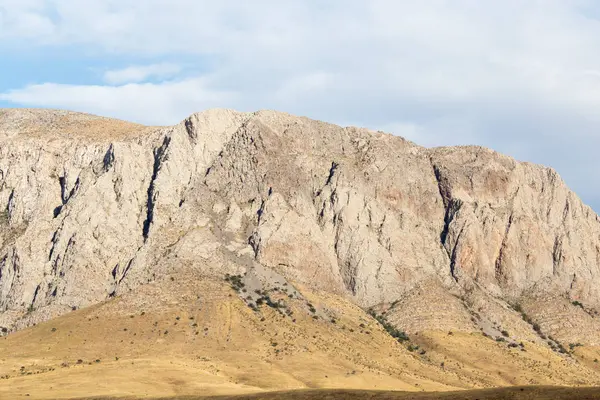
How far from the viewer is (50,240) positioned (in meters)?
151

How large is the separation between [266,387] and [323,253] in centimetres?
5089

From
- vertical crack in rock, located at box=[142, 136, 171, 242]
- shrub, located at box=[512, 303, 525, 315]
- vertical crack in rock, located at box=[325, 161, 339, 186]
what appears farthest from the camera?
vertical crack in rock, located at box=[325, 161, 339, 186]

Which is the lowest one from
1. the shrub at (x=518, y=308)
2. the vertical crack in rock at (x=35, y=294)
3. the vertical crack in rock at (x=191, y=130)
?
the vertical crack in rock at (x=35, y=294)

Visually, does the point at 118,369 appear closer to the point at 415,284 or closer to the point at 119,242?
the point at 119,242

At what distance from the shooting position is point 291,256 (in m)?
152

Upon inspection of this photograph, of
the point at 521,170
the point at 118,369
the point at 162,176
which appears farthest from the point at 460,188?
the point at 118,369

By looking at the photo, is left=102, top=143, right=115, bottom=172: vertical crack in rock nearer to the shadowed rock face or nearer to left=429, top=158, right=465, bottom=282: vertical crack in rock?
the shadowed rock face

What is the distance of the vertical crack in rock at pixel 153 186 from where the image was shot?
506 feet

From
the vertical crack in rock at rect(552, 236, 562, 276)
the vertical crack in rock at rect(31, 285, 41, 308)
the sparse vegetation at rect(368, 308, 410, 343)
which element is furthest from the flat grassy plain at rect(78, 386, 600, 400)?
the vertical crack in rock at rect(552, 236, 562, 276)

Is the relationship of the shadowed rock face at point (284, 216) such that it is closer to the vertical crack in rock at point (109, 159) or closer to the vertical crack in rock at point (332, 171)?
the vertical crack in rock at point (332, 171)

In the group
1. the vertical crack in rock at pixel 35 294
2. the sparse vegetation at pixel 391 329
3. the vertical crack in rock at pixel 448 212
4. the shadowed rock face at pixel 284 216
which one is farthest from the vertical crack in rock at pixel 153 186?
the vertical crack in rock at pixel 448 212

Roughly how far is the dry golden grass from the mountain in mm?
402

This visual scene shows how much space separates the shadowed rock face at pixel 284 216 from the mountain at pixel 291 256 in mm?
355

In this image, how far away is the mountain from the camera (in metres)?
128
